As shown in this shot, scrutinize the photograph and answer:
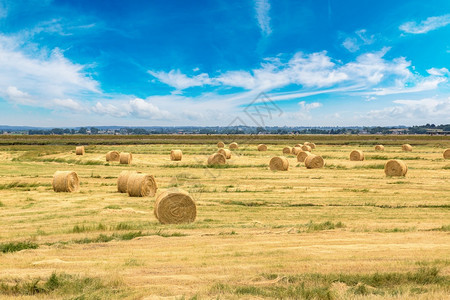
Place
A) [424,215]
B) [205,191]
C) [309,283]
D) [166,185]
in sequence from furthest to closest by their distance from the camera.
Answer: [166,185] < [205,191] < [424,215] < [309,283]

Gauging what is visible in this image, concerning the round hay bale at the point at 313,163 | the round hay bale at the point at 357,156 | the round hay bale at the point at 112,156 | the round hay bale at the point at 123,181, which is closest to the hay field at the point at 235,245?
the round hay bale at the point at 123,181

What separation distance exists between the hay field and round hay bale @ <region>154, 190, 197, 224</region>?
1.60 ft

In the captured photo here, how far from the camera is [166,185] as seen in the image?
89.6 feet

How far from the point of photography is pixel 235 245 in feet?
37.6

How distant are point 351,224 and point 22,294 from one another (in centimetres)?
1136

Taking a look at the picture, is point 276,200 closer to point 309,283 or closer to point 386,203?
point 386,203

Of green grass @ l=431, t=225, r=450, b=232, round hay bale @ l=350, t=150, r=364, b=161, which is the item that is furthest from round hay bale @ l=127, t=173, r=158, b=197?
round hay bale @ l=350, t=150, r=364, b=161

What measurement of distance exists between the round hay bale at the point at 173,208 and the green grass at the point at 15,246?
533 cm

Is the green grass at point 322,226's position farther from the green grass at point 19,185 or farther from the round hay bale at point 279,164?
the round hay bale at point 279,164

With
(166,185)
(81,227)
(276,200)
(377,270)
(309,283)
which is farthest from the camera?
(166,185)

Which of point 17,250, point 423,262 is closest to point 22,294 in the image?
point 17,250

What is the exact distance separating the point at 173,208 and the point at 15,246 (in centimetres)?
625

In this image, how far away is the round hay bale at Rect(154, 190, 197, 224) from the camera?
52.1 ft

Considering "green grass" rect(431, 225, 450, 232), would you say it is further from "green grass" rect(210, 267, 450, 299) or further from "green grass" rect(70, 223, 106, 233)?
"green grass" rect(70, 223, 106, 233)
